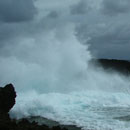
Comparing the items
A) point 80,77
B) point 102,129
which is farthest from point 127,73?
point 102,129

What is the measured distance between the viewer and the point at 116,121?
14.0m

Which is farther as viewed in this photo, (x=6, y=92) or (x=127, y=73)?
(x=127, y=73)

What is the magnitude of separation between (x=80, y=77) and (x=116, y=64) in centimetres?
725

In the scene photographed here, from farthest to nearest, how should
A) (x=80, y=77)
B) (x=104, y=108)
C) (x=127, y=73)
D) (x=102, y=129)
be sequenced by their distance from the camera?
(x=127, y=73) < (x=80, y=77) < (x=104, y=108) < (x=102, y=129)

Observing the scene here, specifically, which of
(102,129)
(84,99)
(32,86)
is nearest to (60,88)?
(32,86)

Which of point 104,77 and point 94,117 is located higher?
point 104,77

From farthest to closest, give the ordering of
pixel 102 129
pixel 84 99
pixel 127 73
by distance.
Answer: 1. pixel 127 73
2. pixel 84 99
3. pixel 102 129

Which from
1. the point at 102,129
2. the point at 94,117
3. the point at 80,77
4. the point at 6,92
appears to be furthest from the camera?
the point at 80,77

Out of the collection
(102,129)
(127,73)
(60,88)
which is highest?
(127,73)

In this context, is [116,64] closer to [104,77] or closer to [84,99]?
[104,77]

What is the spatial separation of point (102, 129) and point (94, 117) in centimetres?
224

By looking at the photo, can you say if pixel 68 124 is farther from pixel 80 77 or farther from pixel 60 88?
pixel 80 77

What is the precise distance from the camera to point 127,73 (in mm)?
32875

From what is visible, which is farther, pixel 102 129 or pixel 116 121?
pixel 116 121
